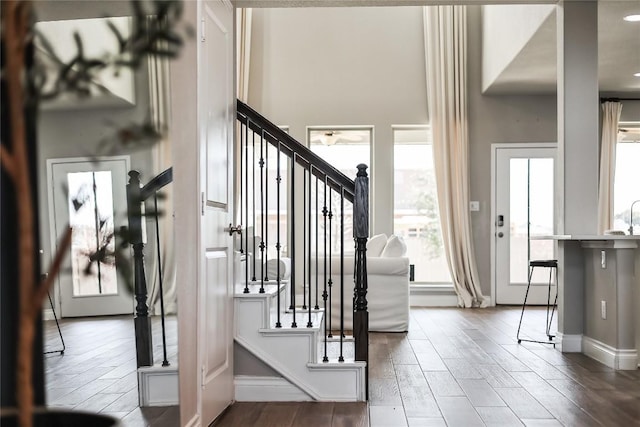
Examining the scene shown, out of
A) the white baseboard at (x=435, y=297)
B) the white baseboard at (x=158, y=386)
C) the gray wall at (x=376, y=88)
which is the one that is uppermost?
the gray wall at (x=376, y=88)

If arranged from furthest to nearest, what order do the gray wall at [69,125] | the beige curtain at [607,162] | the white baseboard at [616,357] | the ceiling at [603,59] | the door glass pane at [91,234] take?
1. the beige curtain at [607,162]
2. the ceiling at [603,59]
3. the white baseboard at [616,357]
4. the door glass pane at [91,234]
5. the gray wall at [69,125]

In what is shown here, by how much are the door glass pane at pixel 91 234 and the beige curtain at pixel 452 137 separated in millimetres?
7391

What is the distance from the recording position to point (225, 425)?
10.9 ft

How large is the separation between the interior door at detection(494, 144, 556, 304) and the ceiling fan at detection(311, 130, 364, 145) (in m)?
1.89

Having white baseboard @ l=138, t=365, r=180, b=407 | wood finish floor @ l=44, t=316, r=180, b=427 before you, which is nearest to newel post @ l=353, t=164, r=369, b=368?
white baseboard @ l=138, t=365, r=180, b=407

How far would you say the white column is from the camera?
529cm

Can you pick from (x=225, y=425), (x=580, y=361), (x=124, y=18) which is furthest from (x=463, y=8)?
(x=124, y=18)

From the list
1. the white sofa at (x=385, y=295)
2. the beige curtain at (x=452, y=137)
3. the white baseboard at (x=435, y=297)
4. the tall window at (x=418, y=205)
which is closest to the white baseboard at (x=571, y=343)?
the white sofa at (x=385, y=295)

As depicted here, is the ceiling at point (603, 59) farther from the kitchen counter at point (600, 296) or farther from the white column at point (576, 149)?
the kitchen counter at point (600, 296)

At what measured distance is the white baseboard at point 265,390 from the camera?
12.5 ft

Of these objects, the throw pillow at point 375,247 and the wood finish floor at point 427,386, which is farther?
the throw pillow at point 375,247

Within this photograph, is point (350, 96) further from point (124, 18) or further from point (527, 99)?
A: point (124, 18)

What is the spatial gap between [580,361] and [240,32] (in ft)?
20.2

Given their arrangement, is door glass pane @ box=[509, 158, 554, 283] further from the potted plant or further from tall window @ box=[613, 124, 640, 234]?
the potted plant
